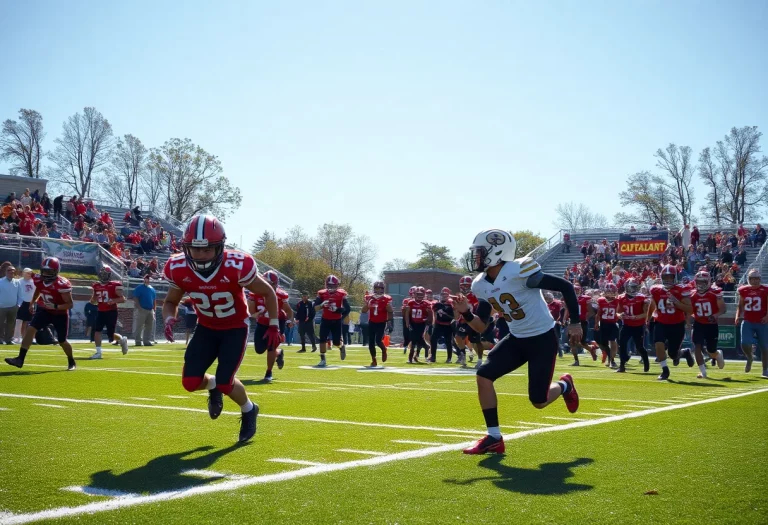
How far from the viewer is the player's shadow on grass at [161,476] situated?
5.03 metres

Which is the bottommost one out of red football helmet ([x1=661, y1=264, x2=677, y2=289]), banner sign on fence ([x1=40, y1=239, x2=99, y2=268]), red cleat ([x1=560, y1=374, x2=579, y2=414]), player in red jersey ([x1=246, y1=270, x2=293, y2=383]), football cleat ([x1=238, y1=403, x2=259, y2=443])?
football cleat ([x1=238, y1=403, x2=259, y2=443])

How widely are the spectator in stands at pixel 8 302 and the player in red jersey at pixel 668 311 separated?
51.0 feet

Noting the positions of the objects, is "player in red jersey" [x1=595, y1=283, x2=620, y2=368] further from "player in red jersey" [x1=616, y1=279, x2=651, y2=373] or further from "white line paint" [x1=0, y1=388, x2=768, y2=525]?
"white line paint" [x1=0, y1=388, x2=768, y2=525]

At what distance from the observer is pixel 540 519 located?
432 cm

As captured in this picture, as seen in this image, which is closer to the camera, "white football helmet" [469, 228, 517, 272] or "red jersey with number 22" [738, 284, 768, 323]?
"white football helmet" [469, 228, 517, 272]

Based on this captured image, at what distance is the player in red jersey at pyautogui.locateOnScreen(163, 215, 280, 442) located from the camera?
6879mm

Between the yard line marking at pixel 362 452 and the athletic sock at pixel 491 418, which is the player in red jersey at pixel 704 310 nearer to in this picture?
the athletic sock at pixel 491 418

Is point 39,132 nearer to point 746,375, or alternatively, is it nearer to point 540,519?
point 746,375

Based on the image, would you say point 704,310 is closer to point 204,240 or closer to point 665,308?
point 665,308

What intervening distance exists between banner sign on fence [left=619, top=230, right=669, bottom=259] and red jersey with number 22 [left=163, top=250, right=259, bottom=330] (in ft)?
123

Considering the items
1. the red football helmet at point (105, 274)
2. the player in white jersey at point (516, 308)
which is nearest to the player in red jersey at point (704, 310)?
the player in white jersey at point (516, 308)

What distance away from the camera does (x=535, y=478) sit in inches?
217

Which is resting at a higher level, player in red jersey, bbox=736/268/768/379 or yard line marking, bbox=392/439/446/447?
player in red jersey, bbox=736/268/768/379

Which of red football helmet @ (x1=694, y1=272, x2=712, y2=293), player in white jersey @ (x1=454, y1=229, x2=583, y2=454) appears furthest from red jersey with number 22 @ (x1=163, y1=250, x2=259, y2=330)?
red football helmet @ (x1=694, y1=272, x2=712, y2=293)
